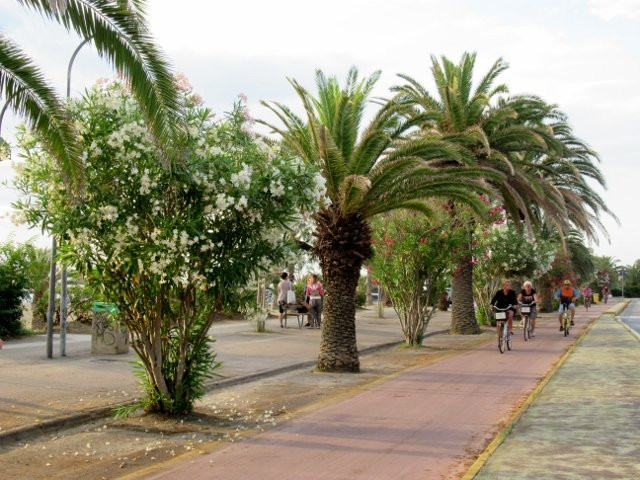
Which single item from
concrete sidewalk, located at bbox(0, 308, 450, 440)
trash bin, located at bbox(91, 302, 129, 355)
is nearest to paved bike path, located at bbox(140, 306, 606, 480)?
concrete sidewalk, located at bbox(0, 308, 450, 440)

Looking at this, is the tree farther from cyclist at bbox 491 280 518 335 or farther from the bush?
the bush

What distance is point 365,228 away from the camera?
14758 millimetres

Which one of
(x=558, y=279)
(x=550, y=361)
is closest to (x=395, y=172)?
(x=550, y=361)

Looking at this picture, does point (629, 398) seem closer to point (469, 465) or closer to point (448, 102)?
point (469, 465)

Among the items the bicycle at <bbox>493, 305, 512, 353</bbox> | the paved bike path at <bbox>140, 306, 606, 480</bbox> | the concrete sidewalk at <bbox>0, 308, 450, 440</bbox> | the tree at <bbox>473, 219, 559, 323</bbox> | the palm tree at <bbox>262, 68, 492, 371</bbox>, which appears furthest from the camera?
the tree at <bbox>473, 219, 559, 323</bbox>

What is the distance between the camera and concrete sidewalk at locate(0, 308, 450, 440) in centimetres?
934

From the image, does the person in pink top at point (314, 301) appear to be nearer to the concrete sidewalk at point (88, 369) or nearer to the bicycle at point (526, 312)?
the concrete sidewalk at point (88, 369)

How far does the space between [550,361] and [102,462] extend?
36.5 ft

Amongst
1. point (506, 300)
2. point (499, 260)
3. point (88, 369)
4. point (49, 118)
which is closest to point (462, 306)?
point (499, 260)

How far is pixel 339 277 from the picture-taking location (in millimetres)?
14656

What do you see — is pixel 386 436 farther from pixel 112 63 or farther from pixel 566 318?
pixel 566 318

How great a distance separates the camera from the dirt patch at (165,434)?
22.8 ft

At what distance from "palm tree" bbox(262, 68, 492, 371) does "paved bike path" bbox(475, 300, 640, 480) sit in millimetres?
4044

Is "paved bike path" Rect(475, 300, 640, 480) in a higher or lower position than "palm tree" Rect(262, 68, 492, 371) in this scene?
lower
